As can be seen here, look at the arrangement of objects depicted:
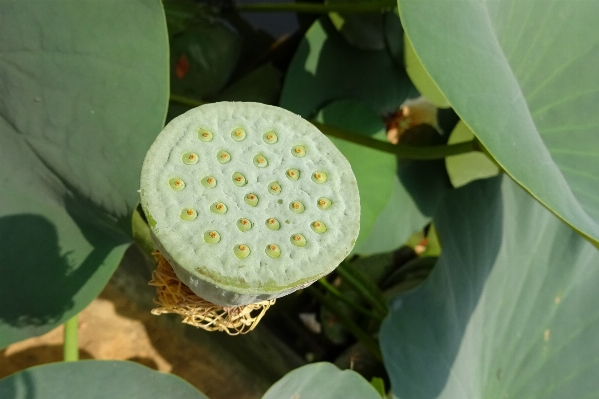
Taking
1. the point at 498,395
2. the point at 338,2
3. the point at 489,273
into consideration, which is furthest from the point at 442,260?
the point at 338,2

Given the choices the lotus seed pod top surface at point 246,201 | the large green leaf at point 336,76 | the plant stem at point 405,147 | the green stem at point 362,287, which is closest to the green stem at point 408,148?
the plant stem at point 405,147

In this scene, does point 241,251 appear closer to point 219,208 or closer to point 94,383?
point 219,208

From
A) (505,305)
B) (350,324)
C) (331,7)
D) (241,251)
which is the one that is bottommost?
(350,324)

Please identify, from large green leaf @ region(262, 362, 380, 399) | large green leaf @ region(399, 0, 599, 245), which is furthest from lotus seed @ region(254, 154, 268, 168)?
large green leaf @ region(262, 362, 380, 399)

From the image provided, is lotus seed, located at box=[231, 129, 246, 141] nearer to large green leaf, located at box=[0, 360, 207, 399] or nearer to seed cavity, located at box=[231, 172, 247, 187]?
seed cavity, located at box=[231, 172, 247, 187]

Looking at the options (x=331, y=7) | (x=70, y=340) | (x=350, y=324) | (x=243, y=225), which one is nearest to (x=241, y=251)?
(x=243, y=225)

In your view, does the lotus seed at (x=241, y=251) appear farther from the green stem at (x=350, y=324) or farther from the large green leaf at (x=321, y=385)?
the green stem at (x=350, y=324)

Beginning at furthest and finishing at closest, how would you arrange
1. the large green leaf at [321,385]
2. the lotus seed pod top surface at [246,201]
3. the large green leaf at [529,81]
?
the large green leaf at [321,385]
the large green leaf at [529,81]
the lotus seed pod top surface at [246,201]
